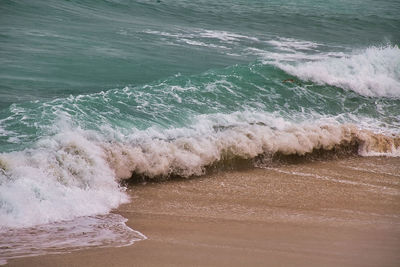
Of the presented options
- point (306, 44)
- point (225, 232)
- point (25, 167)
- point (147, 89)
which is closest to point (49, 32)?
point (147, 89)

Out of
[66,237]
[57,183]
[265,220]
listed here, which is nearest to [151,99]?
[57,183]

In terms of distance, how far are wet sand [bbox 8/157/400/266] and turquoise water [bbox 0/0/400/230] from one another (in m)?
0.54

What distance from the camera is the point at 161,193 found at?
7.54m

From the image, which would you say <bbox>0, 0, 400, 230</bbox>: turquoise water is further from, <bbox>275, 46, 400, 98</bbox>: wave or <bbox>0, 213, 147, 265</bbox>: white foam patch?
<bbox>0, 213, 147, 265</bbox>: white foam patch

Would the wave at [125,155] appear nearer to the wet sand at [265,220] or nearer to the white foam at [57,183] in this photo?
the white foam at [57,183]

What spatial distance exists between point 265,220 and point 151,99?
5.18 metres

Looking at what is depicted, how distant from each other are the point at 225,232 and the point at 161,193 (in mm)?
1654

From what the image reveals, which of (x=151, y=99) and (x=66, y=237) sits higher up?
(x=151, y=99)

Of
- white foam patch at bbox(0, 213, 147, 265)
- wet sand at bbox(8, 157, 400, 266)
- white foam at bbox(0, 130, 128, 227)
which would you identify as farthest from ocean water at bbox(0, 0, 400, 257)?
wet sand at bbox(8, 157, 400, 266)

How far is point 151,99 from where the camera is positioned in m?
11.3

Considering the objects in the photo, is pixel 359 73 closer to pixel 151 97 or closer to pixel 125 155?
pixel 151 97

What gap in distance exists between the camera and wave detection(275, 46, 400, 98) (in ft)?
48.7

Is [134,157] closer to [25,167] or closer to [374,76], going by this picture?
[25,167]

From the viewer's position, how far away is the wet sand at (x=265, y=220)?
5.29 meters
